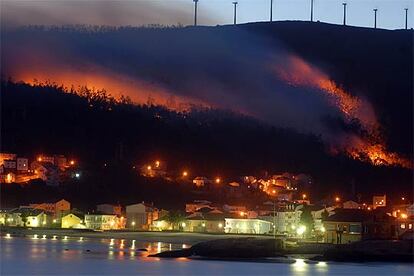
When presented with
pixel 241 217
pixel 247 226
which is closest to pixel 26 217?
pixel 241 217

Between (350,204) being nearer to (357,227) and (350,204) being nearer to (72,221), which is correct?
(357,227)

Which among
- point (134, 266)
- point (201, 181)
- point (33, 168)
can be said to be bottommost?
point (134, 266)

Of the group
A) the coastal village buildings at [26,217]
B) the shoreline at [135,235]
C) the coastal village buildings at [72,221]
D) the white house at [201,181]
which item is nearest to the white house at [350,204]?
the shoreline at [135,235]

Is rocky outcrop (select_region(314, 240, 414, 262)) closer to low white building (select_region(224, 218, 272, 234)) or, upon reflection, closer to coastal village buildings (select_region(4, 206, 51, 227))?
low white building (select_region(224, 218, 272, 234))

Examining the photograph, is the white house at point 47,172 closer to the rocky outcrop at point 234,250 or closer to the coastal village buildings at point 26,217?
the coastal village buildings at point 26,217

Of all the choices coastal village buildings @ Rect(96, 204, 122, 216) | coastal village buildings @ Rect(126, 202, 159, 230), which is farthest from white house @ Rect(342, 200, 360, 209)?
coastal village buildings @ Rect(96, 204, 122, 216)

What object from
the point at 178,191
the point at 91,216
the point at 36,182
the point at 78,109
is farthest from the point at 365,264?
the point at 78,109
